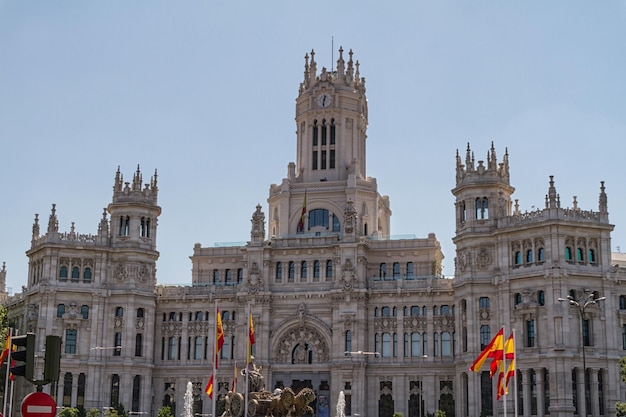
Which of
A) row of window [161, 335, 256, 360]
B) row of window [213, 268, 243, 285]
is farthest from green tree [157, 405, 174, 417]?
row of window [213, 268, 243, 285]

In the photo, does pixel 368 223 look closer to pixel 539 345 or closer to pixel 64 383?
pixel 539 345

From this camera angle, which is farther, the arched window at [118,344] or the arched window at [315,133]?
the arched window at [315,133]

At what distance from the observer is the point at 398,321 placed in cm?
9750

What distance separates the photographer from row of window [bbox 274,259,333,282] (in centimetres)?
10088

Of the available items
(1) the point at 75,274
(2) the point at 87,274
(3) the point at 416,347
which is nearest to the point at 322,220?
(3) the point at 416,347

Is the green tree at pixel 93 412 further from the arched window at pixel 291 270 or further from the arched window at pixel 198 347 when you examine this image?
the arched window at pixel 291 270

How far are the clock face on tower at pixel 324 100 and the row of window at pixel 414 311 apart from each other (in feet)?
93.6

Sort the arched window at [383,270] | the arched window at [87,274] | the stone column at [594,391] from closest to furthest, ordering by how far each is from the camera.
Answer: the stone column at [594,391], the arched window at [87,274], the arched window at [383,270]

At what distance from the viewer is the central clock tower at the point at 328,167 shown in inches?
4237

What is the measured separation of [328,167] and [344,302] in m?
20.4

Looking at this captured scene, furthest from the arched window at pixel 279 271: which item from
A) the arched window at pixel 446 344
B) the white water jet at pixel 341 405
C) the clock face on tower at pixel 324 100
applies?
the clock face on tower at pixel 324 100

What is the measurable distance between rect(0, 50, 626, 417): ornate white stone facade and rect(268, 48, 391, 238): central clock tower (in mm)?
277

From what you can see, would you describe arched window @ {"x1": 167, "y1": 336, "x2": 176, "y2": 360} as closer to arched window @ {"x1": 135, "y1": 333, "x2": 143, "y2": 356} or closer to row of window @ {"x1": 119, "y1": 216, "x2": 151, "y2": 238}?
arched window @ {"x1": 135, "y1": 333, "x2": 143, "y2": 356}

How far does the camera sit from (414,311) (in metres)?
97.7
